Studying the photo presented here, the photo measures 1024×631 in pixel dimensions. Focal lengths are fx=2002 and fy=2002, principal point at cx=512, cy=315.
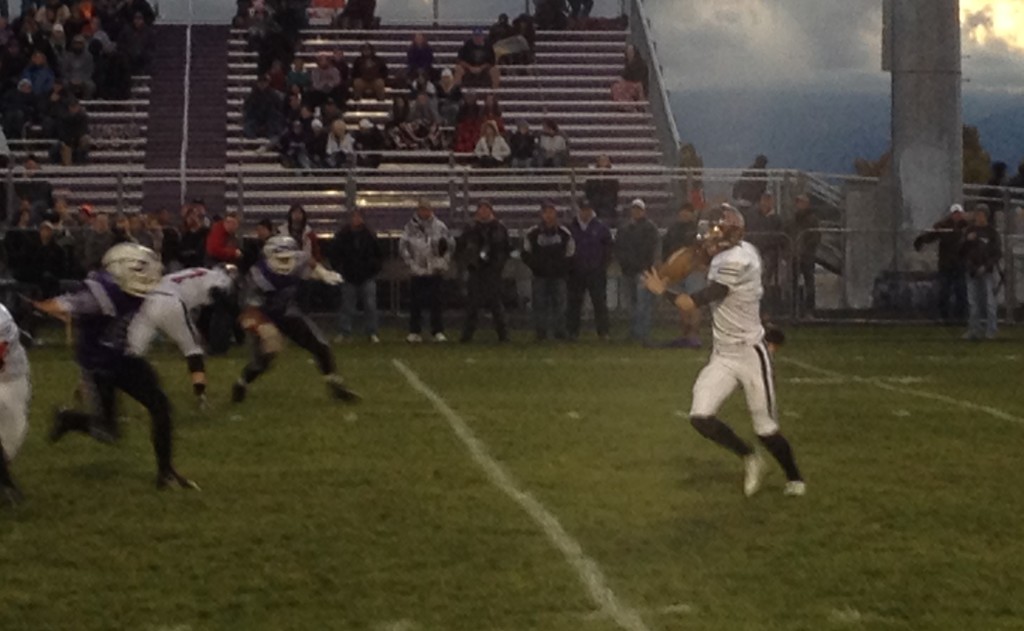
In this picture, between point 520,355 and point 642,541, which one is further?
point 520,355

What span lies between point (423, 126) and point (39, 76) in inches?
236

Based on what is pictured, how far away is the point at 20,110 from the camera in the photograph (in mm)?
30188

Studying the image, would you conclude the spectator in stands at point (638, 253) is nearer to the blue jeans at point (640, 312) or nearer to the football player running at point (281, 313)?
the blue jeans at point (640, 312)

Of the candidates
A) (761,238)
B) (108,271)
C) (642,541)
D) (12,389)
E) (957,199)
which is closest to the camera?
(642,541)

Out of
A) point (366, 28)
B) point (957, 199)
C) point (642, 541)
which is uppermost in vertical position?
point (366, 28)

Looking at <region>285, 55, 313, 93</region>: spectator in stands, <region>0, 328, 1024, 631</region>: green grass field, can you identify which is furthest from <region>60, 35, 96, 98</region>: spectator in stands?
<region>0, 328, 1024, 631</region>: green grass field

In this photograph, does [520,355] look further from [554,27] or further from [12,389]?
[554,27]

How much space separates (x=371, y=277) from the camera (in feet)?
76.0

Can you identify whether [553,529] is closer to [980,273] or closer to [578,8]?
[980,273]

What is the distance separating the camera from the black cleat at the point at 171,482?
1112 centimetres

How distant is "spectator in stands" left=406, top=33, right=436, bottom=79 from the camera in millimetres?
31734

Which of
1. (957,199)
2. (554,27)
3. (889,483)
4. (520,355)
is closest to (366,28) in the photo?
(554,27)

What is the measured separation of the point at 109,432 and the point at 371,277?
1143cm

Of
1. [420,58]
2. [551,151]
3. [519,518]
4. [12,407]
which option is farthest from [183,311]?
[420,58]
